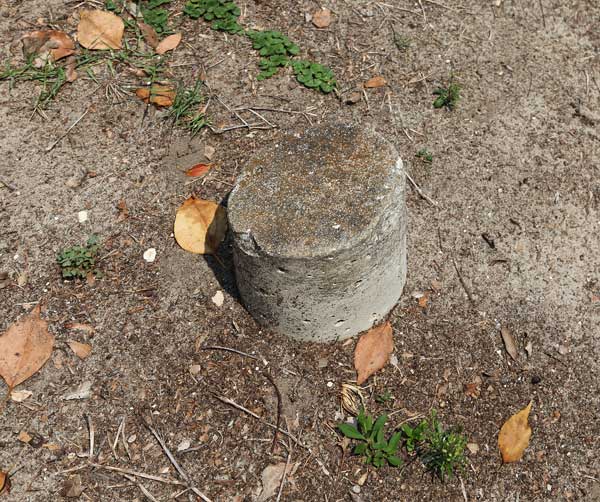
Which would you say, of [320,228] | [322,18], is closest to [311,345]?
[320,228]

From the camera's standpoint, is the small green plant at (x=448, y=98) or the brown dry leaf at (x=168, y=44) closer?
the small green plant at (x=448, y=98)

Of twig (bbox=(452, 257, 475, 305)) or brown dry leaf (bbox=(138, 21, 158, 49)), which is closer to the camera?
twig (bbox=(452, 257, 475, 305))

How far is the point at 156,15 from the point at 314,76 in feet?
3.66

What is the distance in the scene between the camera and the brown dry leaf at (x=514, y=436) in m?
2.94

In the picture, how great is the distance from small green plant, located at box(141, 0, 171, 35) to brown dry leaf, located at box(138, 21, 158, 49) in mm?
29

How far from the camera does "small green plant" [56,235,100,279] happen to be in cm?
336

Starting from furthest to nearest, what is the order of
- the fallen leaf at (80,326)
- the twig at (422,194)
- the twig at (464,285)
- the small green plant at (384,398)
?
1. the twig at (422,194)
2. the twig at (464,285)
3. the fallen leaf at (80,326)
4. the small green plant at (384,398)

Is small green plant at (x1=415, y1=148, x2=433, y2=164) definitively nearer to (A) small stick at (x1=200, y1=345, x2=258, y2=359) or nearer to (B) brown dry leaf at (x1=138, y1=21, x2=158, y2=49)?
(A) small stick at (x1=200, y1=345, x2=258, y2=359)

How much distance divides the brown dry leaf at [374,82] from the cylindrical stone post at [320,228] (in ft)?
4.04

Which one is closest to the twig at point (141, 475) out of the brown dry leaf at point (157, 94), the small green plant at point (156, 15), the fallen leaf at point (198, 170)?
the fallen leaf at point (198, 170)

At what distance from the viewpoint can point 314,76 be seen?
4.12 m

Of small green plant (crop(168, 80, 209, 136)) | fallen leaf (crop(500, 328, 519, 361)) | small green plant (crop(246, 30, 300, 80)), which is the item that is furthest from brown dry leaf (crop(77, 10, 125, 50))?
fallen leaf (crop(500, 328, 519, 361))

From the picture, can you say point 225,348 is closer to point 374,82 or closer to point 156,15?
point 374,82

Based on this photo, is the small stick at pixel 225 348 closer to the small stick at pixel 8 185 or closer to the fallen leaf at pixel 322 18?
the small stick at pixel 8 185
